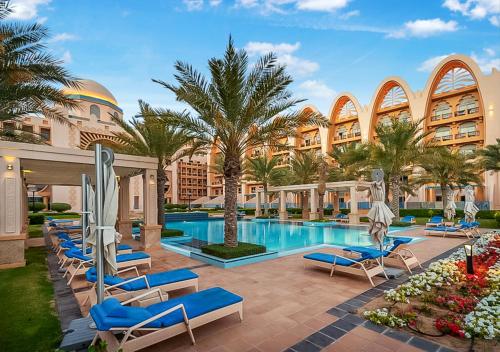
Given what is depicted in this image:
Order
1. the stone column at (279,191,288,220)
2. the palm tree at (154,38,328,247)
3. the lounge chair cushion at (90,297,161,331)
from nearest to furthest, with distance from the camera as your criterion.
A: the lounge chair cushion at (90,297,161,331), the palm tree at (154,38,328,247), the stone column at (279,191,288,220)

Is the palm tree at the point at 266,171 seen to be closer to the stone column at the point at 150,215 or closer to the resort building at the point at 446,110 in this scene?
the resort building at the point at 446,110

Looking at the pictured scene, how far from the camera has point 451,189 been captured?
26.2 m

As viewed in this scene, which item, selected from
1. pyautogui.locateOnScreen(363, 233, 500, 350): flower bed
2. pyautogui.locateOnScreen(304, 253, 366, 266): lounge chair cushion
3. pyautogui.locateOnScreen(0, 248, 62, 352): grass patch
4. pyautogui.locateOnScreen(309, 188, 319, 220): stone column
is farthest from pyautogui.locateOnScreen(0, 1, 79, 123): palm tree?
pyautogui.locateOnScreen(309, 188, 319, 220): stone column

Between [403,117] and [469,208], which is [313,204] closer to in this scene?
[469,208]

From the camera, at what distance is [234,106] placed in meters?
9.74

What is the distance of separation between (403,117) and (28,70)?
4236 cm

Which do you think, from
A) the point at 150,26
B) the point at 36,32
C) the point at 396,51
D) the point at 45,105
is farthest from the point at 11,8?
the point at 396,51

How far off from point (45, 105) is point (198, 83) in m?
5.59

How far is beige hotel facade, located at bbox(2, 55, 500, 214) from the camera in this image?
31984 millimetres

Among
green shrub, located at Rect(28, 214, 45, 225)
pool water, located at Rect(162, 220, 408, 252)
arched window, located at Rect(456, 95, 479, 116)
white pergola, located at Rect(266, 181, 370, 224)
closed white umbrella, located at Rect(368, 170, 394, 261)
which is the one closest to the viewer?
closed white umbrella, located at Rect(368, 170, 394, 261)

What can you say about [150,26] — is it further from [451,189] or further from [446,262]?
[451,189]

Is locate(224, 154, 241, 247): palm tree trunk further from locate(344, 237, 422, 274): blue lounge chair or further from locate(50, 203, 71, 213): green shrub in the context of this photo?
locate(50, 203, 71, 213): green shrub

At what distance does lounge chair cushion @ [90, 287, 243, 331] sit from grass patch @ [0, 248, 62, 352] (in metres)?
0.94

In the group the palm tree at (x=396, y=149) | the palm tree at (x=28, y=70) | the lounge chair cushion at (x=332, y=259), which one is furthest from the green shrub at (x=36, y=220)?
the palm tree at (x=396, y=149)
